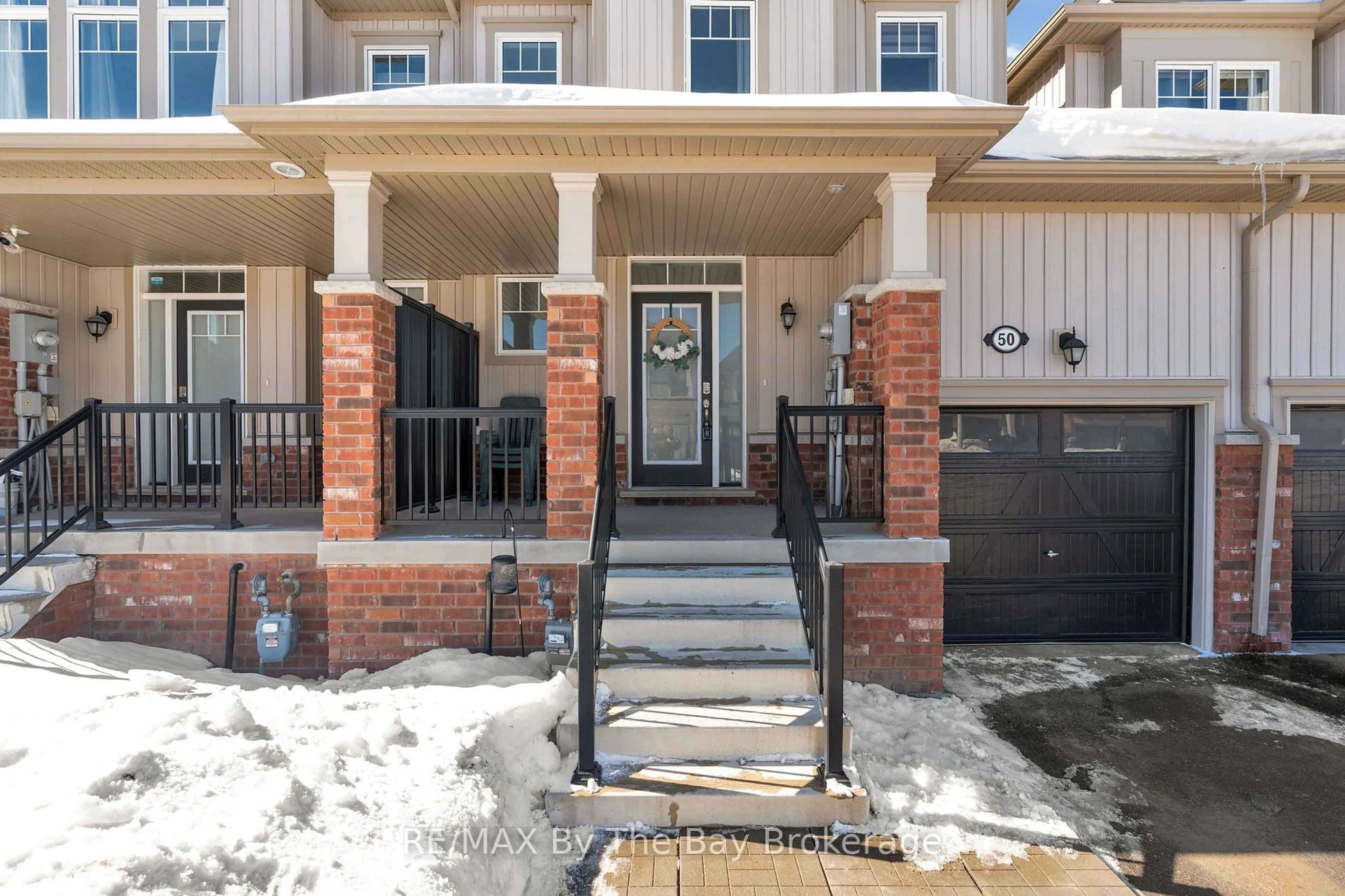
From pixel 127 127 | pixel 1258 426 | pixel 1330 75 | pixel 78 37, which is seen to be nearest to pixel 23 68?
pixel 78 37

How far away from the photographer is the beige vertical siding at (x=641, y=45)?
18.4ft

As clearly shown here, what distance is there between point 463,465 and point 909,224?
4.61 m

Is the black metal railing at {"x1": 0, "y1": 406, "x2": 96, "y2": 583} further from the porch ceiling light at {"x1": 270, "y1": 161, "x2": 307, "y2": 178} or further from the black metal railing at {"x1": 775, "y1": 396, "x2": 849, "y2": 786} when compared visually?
the black metal railing at {"x1": 775, "y1": 396, "x2": 849, "y2": 786}

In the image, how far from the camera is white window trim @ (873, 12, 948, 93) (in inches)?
235

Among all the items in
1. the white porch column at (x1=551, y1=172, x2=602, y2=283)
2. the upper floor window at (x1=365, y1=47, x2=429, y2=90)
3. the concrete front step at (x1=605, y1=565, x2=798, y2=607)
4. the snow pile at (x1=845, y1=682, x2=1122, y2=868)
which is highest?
the upper floor window at (x1=365, y1=47, x2=429, y2=90)

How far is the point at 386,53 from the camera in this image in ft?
21.5

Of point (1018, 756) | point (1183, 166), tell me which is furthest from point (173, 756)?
point (1183, 166)

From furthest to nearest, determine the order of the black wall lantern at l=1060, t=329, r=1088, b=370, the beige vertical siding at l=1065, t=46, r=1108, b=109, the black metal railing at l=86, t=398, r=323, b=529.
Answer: the beige vertical siding at l=1065, t=46, r=1108, b=109 < the black wall lantern at l=1060, t=329, r=1088, b=370 < the black metal railing at l=86, t=398, r=323, b=529

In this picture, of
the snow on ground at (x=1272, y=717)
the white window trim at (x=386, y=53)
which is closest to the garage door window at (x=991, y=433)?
the snow on ground at (x=1272, y=717)

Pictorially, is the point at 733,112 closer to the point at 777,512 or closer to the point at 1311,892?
the point at 777,512

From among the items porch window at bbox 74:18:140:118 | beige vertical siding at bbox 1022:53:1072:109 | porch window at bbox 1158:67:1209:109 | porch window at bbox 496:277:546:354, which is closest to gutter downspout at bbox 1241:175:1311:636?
porch window at bbox 1158:67:1209:109

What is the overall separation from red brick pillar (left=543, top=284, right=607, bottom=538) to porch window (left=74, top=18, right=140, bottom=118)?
4.37 meters

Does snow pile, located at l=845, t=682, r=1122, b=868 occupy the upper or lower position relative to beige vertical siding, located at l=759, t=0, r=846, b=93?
lower

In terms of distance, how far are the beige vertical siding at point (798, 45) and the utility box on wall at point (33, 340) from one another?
6.67m
